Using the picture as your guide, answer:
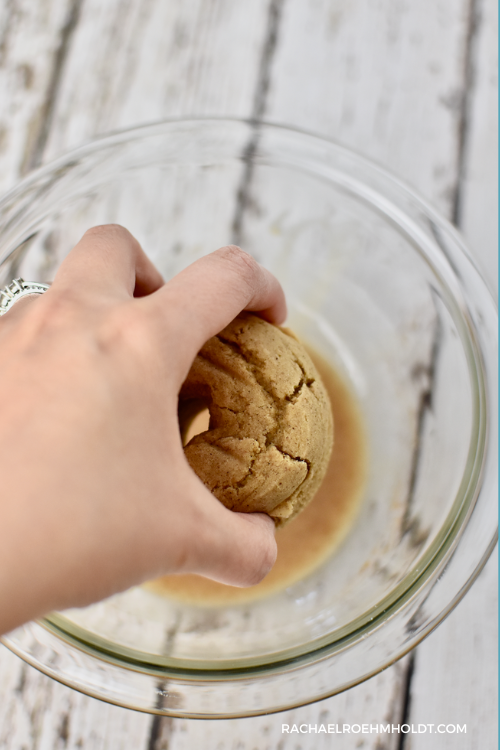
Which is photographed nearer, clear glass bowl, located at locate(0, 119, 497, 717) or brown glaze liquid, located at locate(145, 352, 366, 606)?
clear glass bowl, located at locate(0, 119, 497, 717)

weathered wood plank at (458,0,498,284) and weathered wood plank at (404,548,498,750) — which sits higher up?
weathered wood plank at (458,0,498,284)

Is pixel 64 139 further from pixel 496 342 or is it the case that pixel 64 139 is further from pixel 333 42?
pixel 496 342

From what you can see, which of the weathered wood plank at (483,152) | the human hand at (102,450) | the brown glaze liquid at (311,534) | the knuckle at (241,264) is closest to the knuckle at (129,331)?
the human hand at (102,450)

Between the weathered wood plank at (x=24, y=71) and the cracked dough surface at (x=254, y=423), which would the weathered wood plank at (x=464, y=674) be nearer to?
the cracked dough surface at (x=254, y=423)

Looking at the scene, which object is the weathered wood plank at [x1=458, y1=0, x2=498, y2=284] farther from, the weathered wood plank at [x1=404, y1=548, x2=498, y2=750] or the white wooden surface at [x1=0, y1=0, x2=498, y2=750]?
the weathered wood plank at [x1=404, y1=548, x2=498, y2=750]

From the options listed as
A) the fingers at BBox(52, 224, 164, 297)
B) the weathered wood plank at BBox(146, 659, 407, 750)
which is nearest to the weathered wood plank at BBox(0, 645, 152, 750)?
the weathered wood plank at BBox(146, 659, 407, 750)

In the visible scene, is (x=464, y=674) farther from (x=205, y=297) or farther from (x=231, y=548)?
(x=205, y=297)

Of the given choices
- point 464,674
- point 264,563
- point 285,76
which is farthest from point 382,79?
point 464,674
